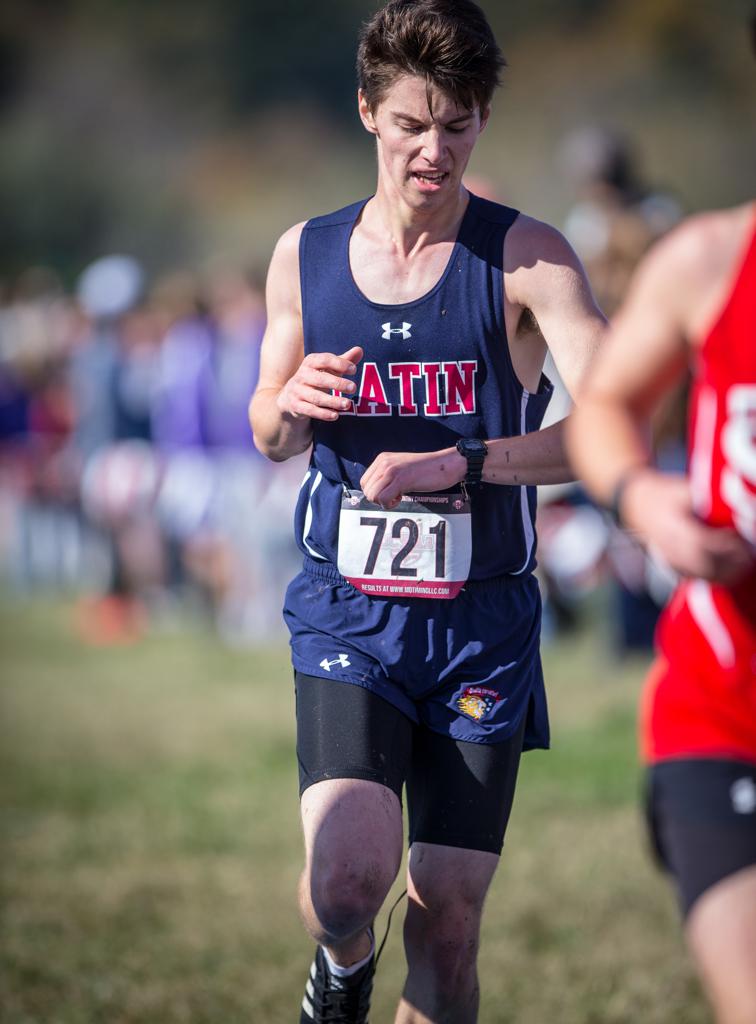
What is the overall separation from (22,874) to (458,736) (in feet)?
10.9

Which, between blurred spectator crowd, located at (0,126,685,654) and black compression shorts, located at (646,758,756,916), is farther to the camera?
blurred spectator crowd, located at (0,126,685,654)

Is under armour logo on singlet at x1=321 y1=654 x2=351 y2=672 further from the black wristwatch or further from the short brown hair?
the short brown hair

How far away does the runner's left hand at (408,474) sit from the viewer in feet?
10.7

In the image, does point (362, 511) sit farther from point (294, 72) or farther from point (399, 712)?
point (294, 72)

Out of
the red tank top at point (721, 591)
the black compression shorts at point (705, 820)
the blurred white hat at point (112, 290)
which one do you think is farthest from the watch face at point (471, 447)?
the blurred white hat at point (112, 290)

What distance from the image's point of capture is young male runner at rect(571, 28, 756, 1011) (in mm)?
2428

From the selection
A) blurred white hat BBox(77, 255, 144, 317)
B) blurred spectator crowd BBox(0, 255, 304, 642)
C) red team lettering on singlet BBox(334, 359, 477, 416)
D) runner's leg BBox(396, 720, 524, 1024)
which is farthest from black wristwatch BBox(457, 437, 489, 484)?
blurred white hat BBox(77, 255, 144, 317)

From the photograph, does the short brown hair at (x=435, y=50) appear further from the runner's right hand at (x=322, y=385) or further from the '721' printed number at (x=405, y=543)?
the '721' printed number at (x=405, y=543)

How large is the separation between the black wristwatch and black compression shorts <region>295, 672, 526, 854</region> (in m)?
0.56

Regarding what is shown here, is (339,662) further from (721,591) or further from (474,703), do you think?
(721,591)

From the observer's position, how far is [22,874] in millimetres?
6113

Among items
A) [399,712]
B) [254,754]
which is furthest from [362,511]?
[254,754]

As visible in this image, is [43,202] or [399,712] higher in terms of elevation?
[43,202]

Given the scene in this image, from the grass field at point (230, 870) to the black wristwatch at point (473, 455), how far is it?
208cm
